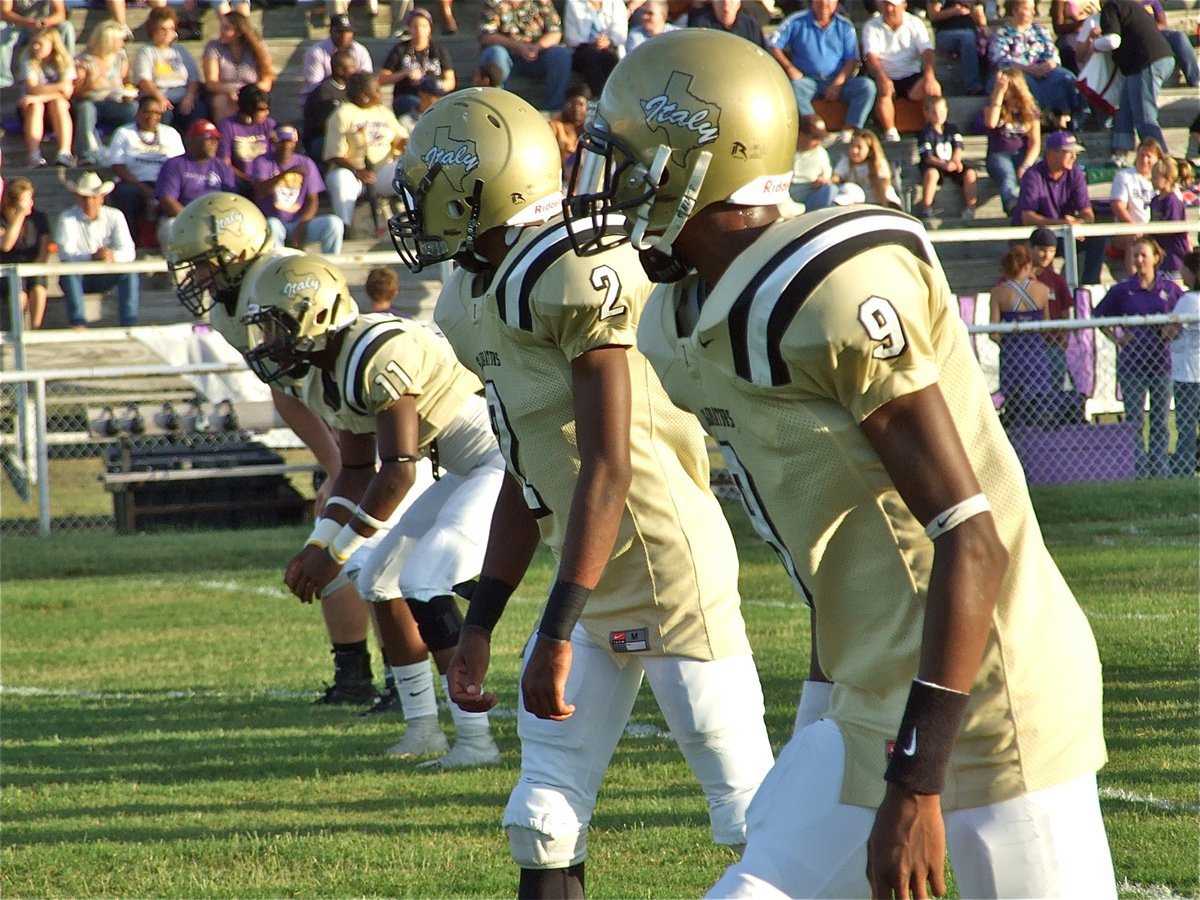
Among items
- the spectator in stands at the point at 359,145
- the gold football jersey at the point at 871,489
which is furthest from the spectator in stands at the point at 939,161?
the gold football jersey at the point at 871,489

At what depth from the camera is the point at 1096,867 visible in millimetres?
2242

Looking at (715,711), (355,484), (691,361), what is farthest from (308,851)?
(691,361)

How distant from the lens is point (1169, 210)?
14484mm

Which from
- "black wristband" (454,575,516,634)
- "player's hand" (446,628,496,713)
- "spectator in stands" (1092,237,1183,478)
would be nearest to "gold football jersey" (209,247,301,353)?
"black wristband" (454,575,516,634)

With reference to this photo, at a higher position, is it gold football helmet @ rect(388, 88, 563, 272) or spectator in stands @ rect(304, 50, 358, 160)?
gold football helmet @ rect(388, 88, 563, 272)

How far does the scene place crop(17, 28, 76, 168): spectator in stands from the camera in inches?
572

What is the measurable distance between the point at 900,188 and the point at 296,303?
426 inches

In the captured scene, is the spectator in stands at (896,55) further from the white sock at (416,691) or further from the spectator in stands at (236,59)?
the white sock at (416,691)

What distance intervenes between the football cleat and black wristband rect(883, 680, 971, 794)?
4.18m

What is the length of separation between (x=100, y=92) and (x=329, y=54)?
220 centimetres

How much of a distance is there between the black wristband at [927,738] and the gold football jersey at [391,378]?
3539 millimetres

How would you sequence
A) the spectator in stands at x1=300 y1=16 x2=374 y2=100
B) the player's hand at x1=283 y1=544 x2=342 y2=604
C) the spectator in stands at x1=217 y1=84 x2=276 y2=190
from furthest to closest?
the spectator in stands at x1=300 y1=16 x2=374 y2=100 → the spectator in stands at x1=217 y1=84 x2=276 y2=190 → the player's hand at x1=283 y1=544 x2=342 y2=604

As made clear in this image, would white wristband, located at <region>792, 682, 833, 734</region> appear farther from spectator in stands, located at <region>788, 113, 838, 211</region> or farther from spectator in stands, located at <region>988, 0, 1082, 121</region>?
spectator in stands, located at <region>988, 0, 1082, 121</region>

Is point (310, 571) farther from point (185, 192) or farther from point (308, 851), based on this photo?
point (185, 192)
